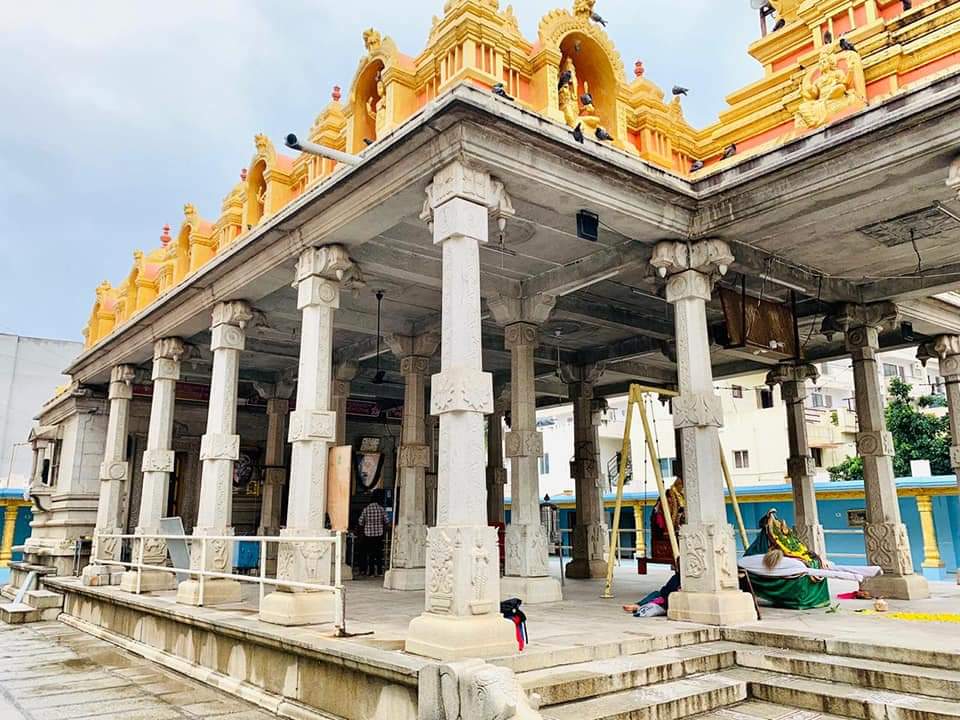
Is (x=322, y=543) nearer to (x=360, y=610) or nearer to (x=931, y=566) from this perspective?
(x=360, y=610)

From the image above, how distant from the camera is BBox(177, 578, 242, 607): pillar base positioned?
9.20 meters

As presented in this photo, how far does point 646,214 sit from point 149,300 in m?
10.5

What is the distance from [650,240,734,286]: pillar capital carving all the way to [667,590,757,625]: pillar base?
3.63 meters

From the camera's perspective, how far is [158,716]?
6180 millimetres

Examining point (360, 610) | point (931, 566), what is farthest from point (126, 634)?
point (931, 566)

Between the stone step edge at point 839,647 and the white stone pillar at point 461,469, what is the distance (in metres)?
2.59

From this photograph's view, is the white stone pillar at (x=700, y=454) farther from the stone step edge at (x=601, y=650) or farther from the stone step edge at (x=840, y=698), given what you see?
the stone step edge at (x=840, y=698)

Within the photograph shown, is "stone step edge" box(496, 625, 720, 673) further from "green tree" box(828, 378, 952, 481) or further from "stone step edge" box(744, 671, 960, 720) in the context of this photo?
"green tree" box(828, 378, 952, 481)

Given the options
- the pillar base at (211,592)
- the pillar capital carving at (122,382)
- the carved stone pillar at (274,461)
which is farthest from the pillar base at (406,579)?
the pillar capital carving at (122,382)

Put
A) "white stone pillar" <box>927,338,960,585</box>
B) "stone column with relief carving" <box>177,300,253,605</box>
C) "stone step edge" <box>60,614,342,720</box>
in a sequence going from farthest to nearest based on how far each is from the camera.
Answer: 1. "white stone pillar" <box>927,338,960,585</box>
2. "stone column with relief carving" <box>177,300,253,605</box>
3. "stone step edge" <box>60,614,342,720</box>

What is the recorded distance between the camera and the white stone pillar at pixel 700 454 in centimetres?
754

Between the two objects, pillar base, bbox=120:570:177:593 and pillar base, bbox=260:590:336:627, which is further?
pillar base, bbox=120:570:177:593

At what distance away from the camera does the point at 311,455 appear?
7.81 metres

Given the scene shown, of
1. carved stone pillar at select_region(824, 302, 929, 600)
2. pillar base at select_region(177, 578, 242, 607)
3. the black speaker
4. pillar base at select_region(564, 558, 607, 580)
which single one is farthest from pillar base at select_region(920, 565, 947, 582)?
pillar base at select_region(177, 578, 242, 607)
